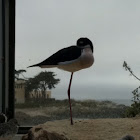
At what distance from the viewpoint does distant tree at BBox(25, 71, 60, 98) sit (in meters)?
2.22

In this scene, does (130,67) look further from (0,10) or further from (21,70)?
(0,10)

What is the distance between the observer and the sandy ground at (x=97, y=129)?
149 centimetres

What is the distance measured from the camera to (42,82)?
2242 mm

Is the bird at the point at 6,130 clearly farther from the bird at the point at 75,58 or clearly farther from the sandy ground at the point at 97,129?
the bird at the point at 75,58

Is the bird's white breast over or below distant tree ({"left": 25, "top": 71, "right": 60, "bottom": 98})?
over

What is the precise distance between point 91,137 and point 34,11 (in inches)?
45.0

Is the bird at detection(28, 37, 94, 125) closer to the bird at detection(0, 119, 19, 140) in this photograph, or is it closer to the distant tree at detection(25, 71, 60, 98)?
the bird at detection(0, 119, 19, 140)

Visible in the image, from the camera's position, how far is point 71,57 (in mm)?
1583

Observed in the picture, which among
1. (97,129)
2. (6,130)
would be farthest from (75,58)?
(6,130)

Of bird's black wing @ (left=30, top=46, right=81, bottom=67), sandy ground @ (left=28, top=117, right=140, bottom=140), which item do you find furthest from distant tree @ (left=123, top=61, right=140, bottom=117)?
bird's black wing @ (left=30, top=46, right=81, bottom=67)

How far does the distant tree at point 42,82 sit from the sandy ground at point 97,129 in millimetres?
537

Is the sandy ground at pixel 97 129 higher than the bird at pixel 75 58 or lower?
lower

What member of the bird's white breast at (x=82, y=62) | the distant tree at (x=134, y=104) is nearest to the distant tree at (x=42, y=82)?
the distant tree at (x=134, y=104)

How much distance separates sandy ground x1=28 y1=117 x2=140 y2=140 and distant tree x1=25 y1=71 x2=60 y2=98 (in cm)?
54
